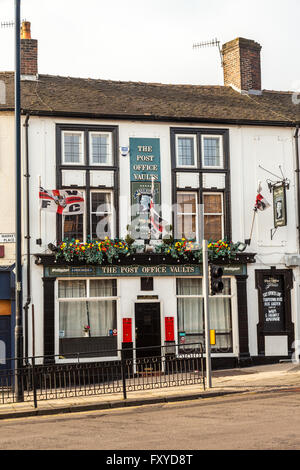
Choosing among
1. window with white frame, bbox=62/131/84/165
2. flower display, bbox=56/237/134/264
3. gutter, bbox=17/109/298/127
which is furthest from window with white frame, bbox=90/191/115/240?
gutter, bbox=17/109/298/127

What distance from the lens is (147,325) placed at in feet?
71.7

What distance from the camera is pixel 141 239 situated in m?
22.0

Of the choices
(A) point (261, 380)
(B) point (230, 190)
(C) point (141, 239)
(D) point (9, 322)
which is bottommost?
(A) point (261, 380)

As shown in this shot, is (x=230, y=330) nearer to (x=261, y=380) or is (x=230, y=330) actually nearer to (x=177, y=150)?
(x=261, y=380)

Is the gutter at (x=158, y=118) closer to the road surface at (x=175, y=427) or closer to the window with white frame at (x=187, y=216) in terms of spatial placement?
the window with white frame at (x=187, y=216)

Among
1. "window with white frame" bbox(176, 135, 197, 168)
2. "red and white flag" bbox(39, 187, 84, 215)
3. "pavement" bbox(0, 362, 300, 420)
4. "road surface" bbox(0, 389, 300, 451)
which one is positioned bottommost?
"pavement" bbox(0, 362, 300, 420)

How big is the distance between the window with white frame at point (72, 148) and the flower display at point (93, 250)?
8.65 ft

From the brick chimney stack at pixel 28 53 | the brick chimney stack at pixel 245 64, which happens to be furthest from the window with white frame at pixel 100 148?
the brick chimney stack at pixel 245 64

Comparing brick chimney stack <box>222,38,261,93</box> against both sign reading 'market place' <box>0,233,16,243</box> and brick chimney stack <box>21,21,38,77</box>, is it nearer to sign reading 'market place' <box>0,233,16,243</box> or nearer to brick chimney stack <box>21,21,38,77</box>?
brick chimney stack <box>21,21,38,77</box>

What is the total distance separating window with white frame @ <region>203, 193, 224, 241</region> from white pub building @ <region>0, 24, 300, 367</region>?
37 millimetres

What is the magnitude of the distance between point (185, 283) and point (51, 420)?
30.8 ft

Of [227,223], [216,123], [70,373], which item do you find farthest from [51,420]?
[216,123]

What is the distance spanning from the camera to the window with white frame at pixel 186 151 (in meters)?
22.7

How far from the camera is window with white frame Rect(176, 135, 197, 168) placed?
22703 millimetres
